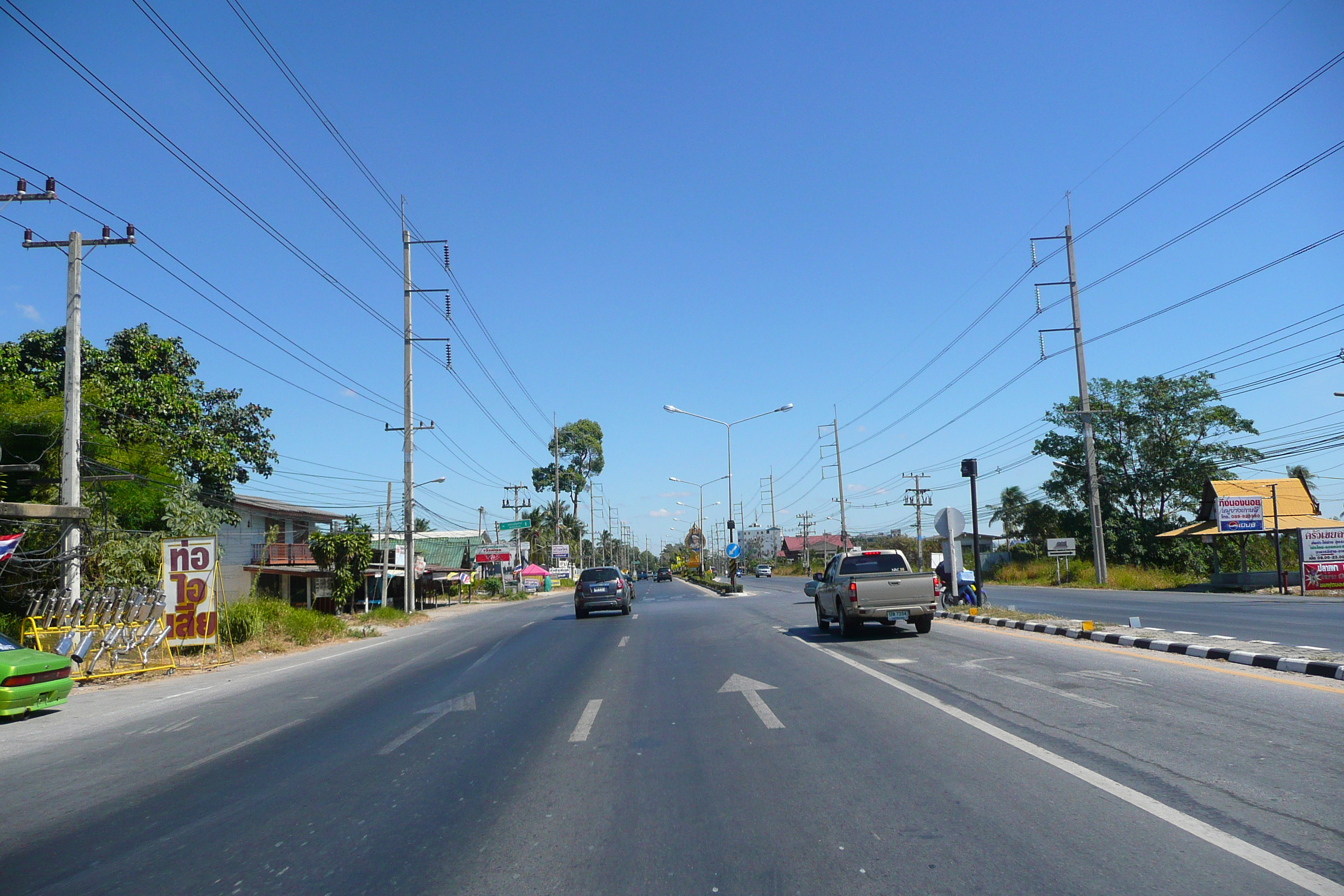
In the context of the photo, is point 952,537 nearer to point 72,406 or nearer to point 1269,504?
point 72,406

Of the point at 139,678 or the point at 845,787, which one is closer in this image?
the point at 845,787

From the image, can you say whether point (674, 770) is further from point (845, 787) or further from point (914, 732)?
point (914, 732)

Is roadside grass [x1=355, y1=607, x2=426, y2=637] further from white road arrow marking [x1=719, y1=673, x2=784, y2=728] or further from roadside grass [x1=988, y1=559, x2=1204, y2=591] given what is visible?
roadside grass [x1=988, y1=559, x2=1204, y2=591]

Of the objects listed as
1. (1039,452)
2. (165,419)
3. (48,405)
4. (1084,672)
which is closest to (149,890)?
(1084,672)

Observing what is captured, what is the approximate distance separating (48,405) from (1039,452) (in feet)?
209

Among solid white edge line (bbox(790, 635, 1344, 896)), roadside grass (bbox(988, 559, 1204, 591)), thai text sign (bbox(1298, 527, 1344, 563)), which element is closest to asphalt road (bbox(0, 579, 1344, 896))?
solid white edge line (bbox(790, 635, 1344, 896))

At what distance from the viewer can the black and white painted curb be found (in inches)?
434

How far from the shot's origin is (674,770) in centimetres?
730

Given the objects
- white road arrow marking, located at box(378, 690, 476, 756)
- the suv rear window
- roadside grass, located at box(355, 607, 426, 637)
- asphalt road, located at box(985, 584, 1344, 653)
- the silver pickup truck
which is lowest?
roadside grass, located at box(355, 607, 426, 637)

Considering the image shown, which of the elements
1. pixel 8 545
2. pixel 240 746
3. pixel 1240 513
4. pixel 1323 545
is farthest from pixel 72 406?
pixel 1240 513

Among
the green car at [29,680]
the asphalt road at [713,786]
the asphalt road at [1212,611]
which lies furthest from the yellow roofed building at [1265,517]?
the green car at [29,680]

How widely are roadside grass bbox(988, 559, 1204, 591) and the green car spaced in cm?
4207

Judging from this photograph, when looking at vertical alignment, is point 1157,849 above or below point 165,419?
below

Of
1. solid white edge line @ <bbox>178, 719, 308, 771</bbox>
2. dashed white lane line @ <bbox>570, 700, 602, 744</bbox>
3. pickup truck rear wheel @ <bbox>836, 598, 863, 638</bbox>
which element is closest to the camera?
solid white edge line @ <bbox>178, 719, 308, 771</bbox>
